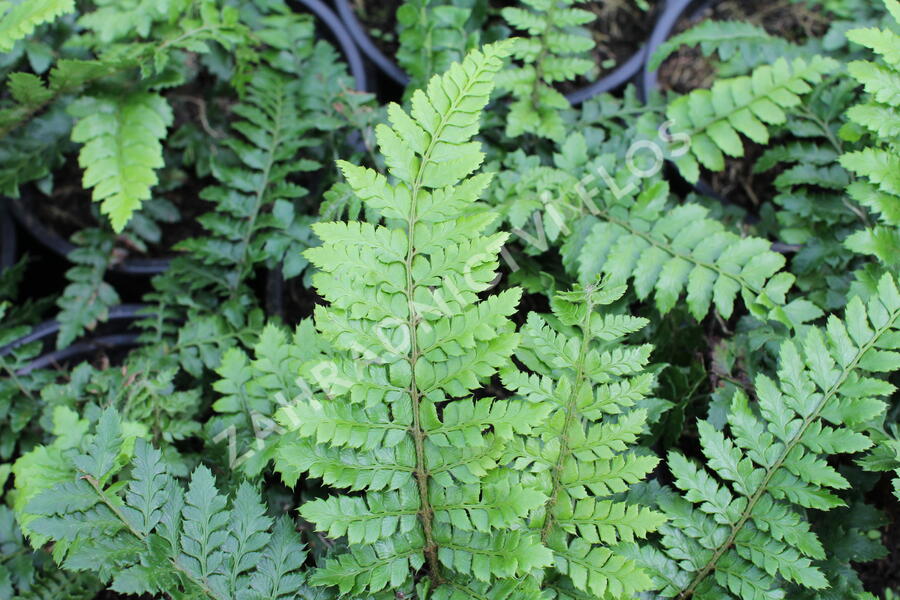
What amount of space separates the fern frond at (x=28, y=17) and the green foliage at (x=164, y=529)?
948mm

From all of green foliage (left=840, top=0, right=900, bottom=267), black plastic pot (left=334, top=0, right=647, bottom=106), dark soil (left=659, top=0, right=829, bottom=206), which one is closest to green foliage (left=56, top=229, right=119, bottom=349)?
black plastic pot (left=334, top=0, right=647, bottom=106)

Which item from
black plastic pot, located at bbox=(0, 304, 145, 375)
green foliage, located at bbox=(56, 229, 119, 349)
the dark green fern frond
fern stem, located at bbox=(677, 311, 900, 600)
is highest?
the dark green fern frond

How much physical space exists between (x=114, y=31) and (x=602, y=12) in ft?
5.37

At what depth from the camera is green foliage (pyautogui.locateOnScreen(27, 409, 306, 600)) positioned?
1.37m

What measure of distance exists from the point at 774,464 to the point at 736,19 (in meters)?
1.78

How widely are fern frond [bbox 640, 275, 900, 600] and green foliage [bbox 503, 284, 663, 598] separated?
0.18m

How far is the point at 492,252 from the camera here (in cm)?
131

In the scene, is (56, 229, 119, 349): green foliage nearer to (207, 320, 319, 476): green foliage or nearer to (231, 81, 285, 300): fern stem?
(231, 81, 285, 300): fern stem

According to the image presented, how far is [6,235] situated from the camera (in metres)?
2.54

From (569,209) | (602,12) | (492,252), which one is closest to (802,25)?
(602,12)

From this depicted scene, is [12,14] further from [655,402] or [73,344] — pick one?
[655,402]

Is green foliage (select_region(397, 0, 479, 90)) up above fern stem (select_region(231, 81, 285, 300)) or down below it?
above

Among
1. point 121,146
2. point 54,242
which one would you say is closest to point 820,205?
point 121,146

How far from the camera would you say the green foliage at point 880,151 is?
169cm
